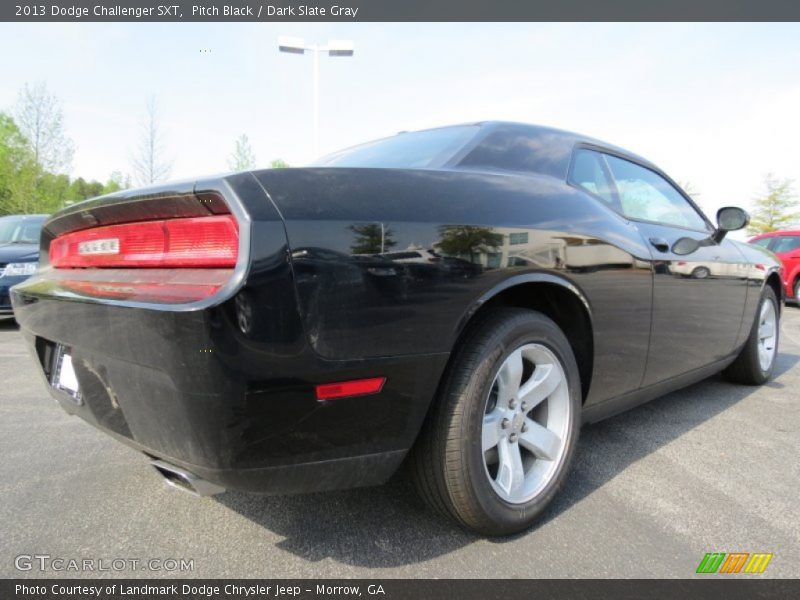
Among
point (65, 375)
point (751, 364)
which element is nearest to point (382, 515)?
point (65, 375)

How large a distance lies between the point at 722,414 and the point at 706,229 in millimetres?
1160

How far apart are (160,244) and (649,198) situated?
248 centimetres

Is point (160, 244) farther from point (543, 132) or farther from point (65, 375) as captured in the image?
point (543, 132)

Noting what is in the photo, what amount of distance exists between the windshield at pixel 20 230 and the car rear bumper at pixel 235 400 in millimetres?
6640

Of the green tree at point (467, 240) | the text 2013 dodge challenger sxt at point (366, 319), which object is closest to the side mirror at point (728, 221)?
the text 2013 dodge challenger sxt at point (366, 319)

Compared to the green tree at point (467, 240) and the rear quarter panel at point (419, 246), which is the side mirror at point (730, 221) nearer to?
the rear quarter panel at point (419, 246)

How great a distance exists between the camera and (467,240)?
61.1 inches

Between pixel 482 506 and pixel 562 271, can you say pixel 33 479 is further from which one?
pixel 562 271

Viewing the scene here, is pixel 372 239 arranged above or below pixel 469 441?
above

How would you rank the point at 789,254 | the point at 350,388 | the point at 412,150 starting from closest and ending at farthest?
the point at 350,388 < the point at 412,150 < the point at 789,254

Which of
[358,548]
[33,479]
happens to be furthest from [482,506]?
[33,479]

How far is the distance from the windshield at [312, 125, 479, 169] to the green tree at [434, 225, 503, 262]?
38 cm

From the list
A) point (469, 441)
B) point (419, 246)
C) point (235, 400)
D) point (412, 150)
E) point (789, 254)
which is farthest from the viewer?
point (789, 254)
